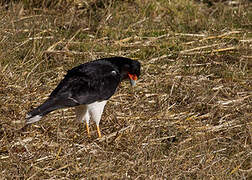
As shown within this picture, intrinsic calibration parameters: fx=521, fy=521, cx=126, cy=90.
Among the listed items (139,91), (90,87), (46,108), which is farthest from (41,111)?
(139,91)

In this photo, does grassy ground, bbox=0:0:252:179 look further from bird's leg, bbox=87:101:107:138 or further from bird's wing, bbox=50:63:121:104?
bird's wing, bbox=50:63:121:104

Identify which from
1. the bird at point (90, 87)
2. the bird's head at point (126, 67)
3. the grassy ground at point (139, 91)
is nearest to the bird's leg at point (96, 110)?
the bird at point (90, 87)

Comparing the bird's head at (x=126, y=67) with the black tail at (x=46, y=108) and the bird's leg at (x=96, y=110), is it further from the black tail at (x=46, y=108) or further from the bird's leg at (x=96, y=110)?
the black tail at (x=46, y=108)

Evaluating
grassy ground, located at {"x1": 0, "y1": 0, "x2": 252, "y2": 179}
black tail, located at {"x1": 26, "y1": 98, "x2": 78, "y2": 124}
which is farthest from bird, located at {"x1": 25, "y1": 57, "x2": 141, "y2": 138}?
grassy ground, located at {"x1": 0, "y1": 0, "x2": 252, "y2": 179}

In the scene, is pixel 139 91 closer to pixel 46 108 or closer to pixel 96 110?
pixel 96 110

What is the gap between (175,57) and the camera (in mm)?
6512

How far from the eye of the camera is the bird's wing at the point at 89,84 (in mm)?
4473

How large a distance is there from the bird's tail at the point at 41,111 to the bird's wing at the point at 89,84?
0.10 metres

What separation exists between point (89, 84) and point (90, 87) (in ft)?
0.11

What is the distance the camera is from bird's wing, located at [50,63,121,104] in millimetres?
4473

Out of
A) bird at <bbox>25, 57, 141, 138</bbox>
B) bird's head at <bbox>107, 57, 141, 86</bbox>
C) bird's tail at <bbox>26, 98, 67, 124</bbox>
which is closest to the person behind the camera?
bird's tail at <bbox>26, 98, 67, 124</bbox>

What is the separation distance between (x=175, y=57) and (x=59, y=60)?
4.78 ft

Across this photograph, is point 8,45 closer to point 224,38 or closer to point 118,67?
point 118,67

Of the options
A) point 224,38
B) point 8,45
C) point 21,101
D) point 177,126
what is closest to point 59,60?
point 8,45
